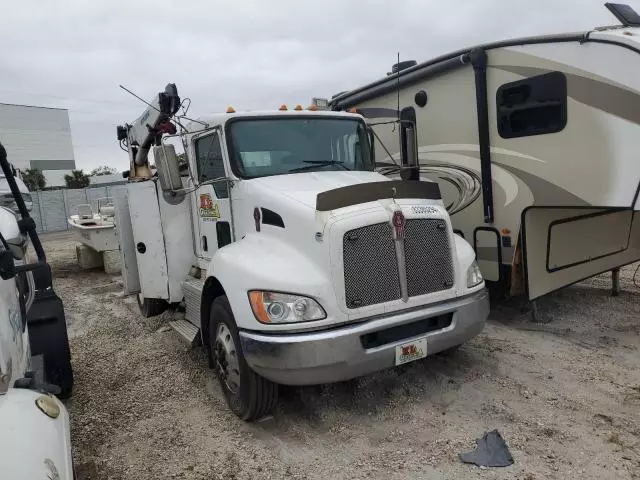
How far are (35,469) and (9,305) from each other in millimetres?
1116

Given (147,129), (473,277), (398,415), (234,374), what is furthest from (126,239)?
(473,277)

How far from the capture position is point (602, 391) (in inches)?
154

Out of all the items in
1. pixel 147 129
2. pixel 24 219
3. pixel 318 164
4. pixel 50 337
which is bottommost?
pixel 50 337

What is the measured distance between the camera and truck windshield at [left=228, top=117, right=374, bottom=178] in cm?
441

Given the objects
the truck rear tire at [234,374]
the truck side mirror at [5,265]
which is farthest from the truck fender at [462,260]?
the truck side mirror at [5,265]

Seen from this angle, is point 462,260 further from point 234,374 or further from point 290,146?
point 234,374

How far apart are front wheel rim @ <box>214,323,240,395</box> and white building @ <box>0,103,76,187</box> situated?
2545 inches

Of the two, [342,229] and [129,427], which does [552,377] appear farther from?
[129,427]

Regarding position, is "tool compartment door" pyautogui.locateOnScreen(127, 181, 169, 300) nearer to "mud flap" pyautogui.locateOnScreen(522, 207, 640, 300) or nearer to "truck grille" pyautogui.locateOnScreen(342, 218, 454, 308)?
"truck grille" pyautogui.locateOnScreen(342, 218, 454, 308)

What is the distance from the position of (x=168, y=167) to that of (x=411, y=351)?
8.84 ft

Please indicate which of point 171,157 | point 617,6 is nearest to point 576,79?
point 617,6

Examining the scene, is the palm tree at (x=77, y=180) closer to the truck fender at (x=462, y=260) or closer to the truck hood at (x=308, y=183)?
the truck hood at (x=308, y=183)

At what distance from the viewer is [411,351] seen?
139 inches

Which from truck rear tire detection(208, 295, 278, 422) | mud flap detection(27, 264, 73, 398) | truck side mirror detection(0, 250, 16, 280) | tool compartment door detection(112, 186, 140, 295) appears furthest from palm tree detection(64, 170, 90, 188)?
truck side mirror detection(0, 250, 16, 280)
